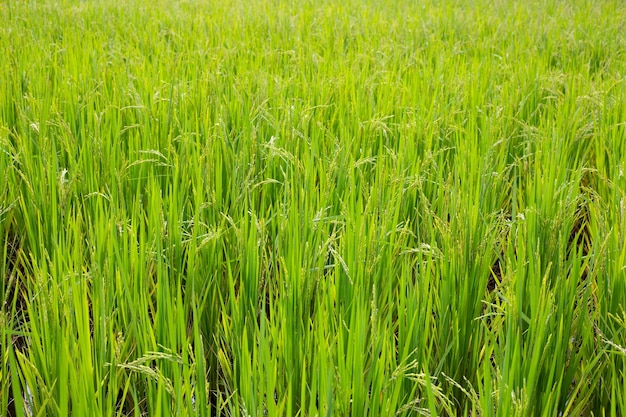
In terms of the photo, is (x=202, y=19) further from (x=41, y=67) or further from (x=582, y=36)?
(x=582, y=36)

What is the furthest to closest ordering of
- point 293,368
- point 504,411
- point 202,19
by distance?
1. point 202,19
2. point 293,368
3. point 504,411

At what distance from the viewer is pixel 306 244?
4.47 feet

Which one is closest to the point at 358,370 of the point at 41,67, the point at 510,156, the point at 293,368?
the point at 293,368

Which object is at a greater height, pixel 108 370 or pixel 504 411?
pixel 504 411

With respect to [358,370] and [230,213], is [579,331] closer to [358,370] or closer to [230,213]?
[358,370]

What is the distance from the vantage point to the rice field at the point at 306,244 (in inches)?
43.5

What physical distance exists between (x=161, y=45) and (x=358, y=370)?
11.2ft

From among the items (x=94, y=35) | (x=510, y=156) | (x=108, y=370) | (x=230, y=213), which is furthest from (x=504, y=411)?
(x=94, y=35)

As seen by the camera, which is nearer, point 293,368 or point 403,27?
point 293,368

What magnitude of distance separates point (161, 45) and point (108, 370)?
3161 millimetres

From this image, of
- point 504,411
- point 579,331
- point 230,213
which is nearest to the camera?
point 504,411

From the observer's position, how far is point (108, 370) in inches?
47.1

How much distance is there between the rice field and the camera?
111cm

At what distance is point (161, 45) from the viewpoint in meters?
4.00
